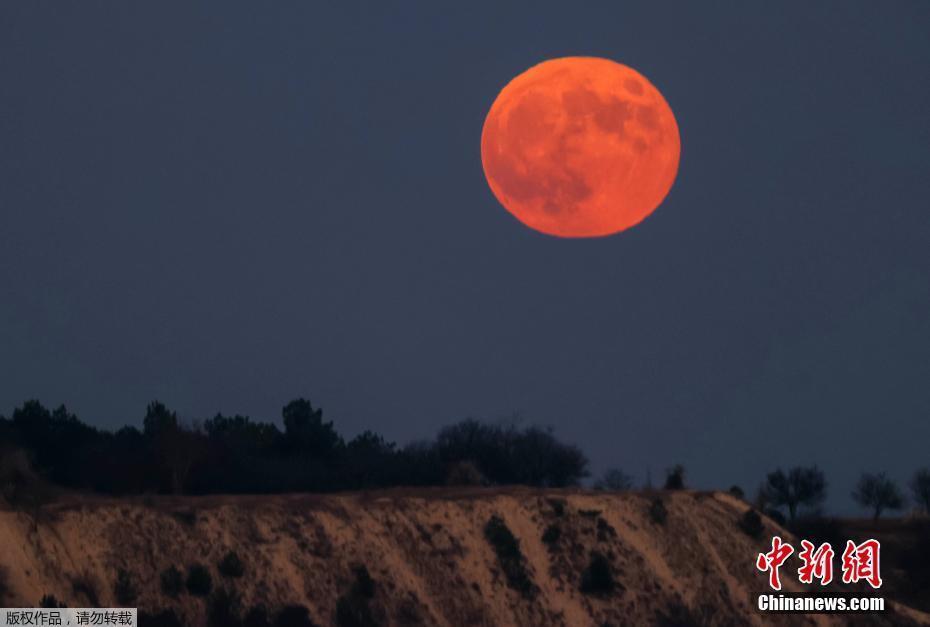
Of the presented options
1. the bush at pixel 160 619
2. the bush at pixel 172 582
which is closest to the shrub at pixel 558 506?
the bush at pixel 172 582

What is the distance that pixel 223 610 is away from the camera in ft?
183

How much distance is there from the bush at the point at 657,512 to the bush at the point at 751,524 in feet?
12.5

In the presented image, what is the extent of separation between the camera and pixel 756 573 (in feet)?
228

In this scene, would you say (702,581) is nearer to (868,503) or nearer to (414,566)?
(414,566)

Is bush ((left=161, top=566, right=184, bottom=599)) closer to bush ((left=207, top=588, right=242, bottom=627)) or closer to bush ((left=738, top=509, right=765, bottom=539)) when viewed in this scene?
bush ((left=207, top=588, right=242, bottom=627))

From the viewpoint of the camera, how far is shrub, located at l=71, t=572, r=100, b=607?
54.0 m

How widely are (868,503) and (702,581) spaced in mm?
43223

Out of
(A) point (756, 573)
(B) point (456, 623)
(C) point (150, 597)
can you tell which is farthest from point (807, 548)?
(C) point (150, 597)

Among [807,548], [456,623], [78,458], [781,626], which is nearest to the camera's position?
[456,623]

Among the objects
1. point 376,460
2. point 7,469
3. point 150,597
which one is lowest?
point 150,597

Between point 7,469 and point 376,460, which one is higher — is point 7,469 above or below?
below

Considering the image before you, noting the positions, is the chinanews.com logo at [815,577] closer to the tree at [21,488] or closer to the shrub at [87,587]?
the shrub at [87,587]

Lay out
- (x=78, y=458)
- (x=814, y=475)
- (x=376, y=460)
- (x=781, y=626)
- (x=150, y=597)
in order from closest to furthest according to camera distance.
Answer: (x=150, y=597) → (x=781, y=626) → (x=78, y=458) → (x=376, y=460) → (x=814, y=475)

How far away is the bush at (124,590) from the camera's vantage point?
54.7m
